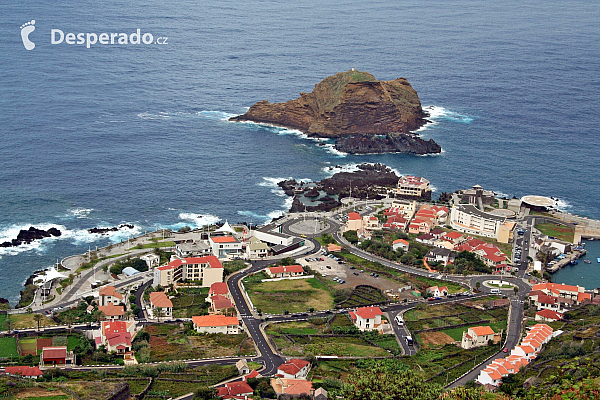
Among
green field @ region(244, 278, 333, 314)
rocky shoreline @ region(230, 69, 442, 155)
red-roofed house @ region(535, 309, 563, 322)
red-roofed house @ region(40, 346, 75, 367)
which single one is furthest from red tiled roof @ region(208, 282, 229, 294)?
rocky shoreline @ region(230, 69, 442, 155)

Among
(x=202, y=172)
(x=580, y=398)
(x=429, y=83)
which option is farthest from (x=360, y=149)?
(x=580, y=398)

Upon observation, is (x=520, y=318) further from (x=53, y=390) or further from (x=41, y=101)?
(x=41, y=101)

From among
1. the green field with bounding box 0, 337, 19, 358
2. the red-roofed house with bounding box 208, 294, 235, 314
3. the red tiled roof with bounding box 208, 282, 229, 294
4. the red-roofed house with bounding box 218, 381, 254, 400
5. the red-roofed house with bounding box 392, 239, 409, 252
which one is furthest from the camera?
the red-roofed house with bounding box 392, 239, 409, 252

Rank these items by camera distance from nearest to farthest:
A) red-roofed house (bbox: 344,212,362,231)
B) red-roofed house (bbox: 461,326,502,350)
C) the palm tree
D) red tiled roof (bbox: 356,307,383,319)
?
red-roofed house (bbox: 461,326,502,350), the palm tree, red tiled roof (bbox: 356,307,383,319), red-roofed house (bbox: 344,212,362,231)

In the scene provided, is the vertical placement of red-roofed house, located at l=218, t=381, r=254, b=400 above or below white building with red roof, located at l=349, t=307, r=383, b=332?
above

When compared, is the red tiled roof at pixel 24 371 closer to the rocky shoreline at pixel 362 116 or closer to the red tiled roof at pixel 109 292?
the red tiled roof at pixel 109 292

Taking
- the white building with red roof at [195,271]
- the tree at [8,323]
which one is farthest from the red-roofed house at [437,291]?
the tree at [8,323]

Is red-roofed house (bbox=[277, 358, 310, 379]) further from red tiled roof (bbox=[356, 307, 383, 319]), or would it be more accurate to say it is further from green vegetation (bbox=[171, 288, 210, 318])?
green vegetation (bbox=[171, 288, 210, 318])
